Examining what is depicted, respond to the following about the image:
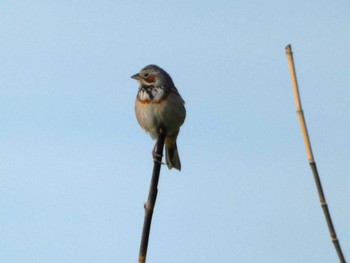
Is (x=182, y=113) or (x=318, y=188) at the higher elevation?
(x=182, y=113)

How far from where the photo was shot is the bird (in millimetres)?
9641

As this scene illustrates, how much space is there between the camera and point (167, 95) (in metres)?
10.0

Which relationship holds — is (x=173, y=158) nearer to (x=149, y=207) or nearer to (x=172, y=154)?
(x=172, y=154)

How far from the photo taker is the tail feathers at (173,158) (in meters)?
9.98

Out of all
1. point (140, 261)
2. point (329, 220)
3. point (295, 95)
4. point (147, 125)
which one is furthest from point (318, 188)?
point (147, 125)

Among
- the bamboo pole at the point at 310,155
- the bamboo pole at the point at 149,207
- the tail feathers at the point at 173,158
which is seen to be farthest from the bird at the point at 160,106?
the bamboo pole at the point at 310,155

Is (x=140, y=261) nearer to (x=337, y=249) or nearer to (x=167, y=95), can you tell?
(x=337, y=249)

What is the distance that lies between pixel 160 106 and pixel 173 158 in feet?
2.80

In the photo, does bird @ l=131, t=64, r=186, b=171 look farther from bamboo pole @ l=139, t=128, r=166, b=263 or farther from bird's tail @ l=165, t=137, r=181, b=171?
bamboo pole @ l=139, t=128, r=166, b=263

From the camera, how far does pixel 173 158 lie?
398 inches

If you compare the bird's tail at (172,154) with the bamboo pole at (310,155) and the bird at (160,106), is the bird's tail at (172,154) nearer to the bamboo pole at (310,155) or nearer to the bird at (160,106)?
the bird at (160,106)

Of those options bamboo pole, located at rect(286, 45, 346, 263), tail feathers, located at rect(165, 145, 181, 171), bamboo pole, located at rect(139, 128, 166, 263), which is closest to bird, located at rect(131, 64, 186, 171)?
tail feathers, located at rect(165, 145, 181, 171)

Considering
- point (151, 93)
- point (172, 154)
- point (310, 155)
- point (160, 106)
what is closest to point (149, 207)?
point (310, 155)

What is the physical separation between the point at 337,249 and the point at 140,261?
2.63 feet
